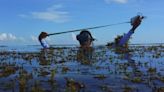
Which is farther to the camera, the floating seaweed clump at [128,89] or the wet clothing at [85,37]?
the wet clothing at [85,37]

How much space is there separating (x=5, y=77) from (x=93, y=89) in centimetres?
486

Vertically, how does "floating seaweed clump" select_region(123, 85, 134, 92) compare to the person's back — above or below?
below

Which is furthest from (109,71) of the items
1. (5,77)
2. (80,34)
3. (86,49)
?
(86,49)

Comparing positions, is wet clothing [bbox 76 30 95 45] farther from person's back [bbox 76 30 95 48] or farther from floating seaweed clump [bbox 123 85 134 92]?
floating seaweed clump [bbox 123 85 134 92]

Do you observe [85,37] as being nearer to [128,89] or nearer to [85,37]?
[85,37]

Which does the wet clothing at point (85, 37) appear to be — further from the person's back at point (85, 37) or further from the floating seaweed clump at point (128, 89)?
the floating seaweed clump at point (128, 89)

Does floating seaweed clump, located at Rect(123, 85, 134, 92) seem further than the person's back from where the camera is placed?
No

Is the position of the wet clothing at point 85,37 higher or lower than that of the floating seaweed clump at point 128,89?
higher

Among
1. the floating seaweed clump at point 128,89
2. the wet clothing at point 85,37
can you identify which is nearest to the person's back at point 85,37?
the wet clothing at point 85,37

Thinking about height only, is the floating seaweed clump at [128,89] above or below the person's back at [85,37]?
below

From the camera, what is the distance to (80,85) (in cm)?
1430

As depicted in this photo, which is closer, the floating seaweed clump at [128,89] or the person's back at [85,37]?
the floating seaweed clump at [128,89]

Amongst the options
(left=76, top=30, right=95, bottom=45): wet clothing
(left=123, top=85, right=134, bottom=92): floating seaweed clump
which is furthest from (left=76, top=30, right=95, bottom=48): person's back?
(left=123, top=85, right=134, bottom=92): floating seaweed clump

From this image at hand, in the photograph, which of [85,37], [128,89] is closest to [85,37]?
[85,37]
